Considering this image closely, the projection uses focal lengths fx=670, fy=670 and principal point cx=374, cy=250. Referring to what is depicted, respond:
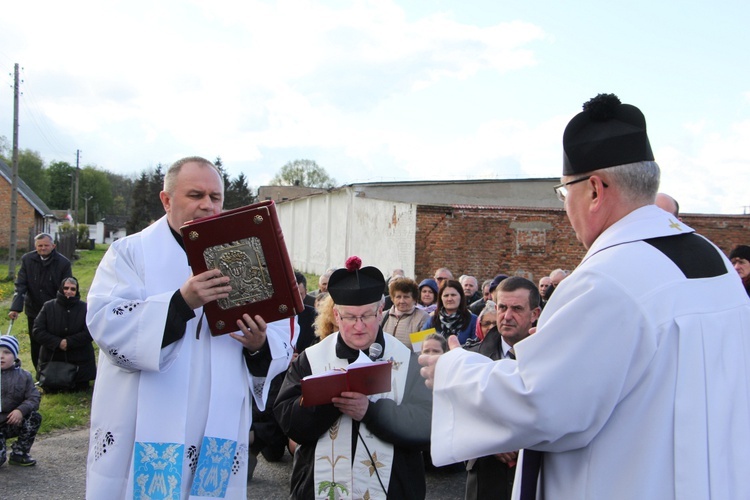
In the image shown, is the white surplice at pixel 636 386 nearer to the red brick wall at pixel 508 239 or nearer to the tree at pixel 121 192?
the red brick wall at pixel 508 239

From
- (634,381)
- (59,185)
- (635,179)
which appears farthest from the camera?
(59,185)

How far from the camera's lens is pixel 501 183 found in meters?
29.4

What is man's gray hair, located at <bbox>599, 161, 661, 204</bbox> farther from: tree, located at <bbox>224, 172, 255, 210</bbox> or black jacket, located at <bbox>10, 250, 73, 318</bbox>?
tree, located at <bbox>224, 172, 255, 210</bbox>

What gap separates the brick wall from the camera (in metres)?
41.9

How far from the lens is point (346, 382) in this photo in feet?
11.2

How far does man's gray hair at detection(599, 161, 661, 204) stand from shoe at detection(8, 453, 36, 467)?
6.99m

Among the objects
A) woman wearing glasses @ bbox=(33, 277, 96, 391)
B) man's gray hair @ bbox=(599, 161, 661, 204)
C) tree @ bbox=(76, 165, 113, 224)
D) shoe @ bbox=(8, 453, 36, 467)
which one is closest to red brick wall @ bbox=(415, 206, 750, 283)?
woman wearing glasses @ bbox=(33, 277, 96, 391)

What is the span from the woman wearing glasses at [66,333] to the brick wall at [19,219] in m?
36.2

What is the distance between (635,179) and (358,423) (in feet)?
7.34

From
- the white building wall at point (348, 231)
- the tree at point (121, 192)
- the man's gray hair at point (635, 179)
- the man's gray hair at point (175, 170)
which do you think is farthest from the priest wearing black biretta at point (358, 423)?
the tree at point (121, 192)

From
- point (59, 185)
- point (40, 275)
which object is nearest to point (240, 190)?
point (59, 185)

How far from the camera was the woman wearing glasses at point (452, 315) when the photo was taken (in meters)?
7.97

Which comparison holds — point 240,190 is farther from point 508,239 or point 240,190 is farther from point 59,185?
point 508,239

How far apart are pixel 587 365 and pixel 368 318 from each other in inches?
86.6
